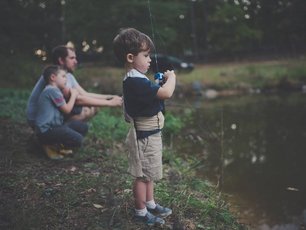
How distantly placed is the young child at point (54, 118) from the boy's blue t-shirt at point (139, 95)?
2044 millimetres

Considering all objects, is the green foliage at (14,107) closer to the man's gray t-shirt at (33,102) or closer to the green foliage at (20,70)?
the man's gray t-shirt at (33,102)

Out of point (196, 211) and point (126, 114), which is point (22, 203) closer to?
point (126, 114)

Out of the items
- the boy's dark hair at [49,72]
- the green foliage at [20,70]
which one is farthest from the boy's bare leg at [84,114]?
the green foliage at [20,70]

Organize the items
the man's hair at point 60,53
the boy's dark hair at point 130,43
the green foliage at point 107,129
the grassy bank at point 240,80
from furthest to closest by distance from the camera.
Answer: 1. the grassy bank at point 240,80
2. the green foliage at point 107,129
3. the man's hair at point 60,53
4. the boy's dark hair at point 130,43

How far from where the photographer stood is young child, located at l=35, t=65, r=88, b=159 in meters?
5.10

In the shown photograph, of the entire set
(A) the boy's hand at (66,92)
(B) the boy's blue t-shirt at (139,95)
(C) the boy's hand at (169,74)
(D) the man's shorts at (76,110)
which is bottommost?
(D) the man's shorts at (76,110)

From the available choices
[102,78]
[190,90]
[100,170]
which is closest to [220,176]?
[100,170]

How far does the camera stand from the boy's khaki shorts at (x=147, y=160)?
323 cm

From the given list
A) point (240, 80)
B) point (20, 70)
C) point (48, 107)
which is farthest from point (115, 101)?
point (240, 80)

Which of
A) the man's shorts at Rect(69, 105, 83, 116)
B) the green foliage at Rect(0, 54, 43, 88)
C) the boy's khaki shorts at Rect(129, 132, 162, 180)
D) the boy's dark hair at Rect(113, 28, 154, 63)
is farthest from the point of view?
the green foliage at Rect(0, 54, 43, 88)

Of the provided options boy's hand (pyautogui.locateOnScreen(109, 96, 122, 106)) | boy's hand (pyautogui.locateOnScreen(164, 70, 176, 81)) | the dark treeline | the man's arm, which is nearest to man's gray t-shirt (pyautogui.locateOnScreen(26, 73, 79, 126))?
the man's arm

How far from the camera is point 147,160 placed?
10.6ft

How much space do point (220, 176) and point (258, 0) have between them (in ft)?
27.7

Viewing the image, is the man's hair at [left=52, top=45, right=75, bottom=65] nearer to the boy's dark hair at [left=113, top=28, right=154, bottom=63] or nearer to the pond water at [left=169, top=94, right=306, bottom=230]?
the pond water at [left=169, top=94, right=306, bottom=230]
